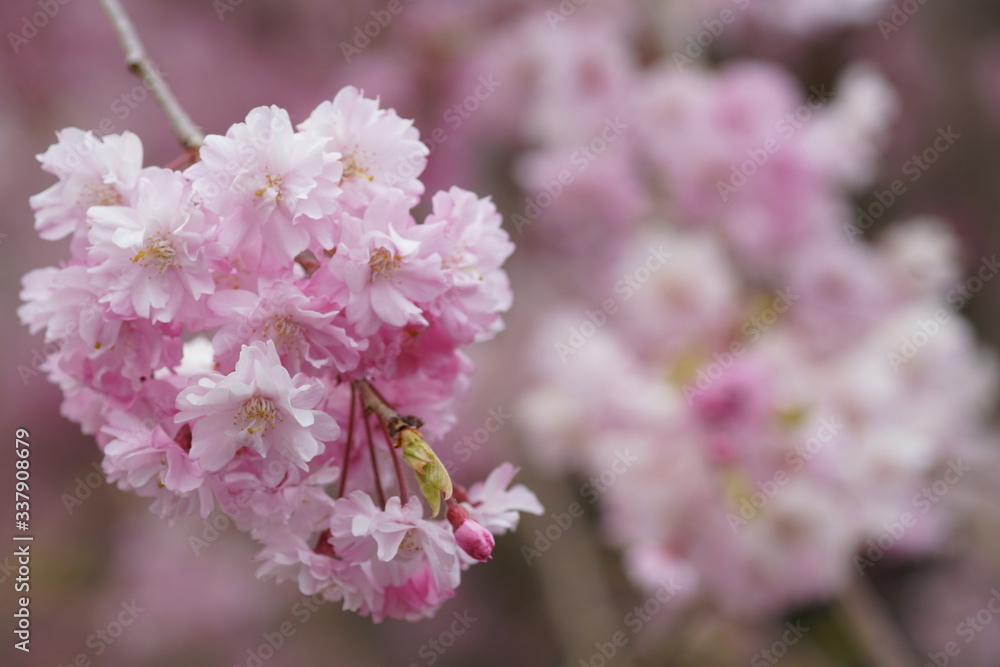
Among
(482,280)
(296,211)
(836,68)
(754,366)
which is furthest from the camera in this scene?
(836,68)

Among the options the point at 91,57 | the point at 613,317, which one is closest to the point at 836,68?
the point at 613,317

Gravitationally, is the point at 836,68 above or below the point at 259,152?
above

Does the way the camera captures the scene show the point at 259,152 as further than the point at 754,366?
No

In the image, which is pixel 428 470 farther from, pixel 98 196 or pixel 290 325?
pixel 98 196

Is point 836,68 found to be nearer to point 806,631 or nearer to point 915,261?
point 915,261

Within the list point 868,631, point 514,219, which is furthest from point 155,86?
point 868,631
